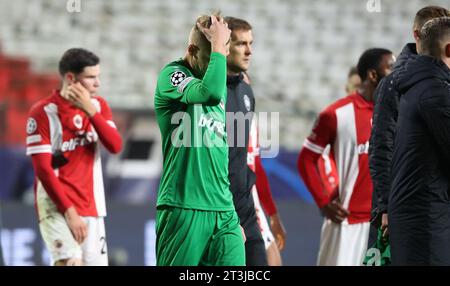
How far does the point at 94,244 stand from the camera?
290 inches

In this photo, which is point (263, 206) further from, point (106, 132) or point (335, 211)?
point (106, 132)

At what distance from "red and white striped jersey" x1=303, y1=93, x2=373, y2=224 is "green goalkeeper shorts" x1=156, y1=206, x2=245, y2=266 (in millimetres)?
2428

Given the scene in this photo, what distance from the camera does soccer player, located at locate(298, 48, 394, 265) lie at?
7543 mm

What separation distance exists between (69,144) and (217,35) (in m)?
2.54

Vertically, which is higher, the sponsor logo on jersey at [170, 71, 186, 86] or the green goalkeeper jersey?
the sponsor logo on jersey at [170, 71, 186, 86]

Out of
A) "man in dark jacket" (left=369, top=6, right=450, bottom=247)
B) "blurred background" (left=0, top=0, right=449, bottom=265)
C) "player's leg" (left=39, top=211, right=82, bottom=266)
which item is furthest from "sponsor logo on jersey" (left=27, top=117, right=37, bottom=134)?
"blurred background" (left=0, top=0, right=449, bottom=265)

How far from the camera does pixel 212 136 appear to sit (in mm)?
5297

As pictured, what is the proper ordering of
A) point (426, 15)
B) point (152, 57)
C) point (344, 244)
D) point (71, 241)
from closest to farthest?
point (426, 15) → point (71, 241) → point (344, 244) → point (152, 57)

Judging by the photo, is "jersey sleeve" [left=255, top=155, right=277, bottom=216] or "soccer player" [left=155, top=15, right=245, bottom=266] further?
"jersey sleeve" [left=255, top=155, right=277, bottom=216]

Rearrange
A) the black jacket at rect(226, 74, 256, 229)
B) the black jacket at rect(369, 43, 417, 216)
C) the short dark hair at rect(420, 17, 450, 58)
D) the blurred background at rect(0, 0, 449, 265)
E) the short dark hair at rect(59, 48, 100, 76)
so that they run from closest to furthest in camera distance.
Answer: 1. the short dark hair at rect(420, 17, 450, 58)
2. the black jacket at rect(369, 43, 417, 216)
3. the black jacket at rect(226, 74, 256, 229)
4. the short dark hair at rect(59, 48, 100, 76)
5. the blurred background at rect(0, 0, 449, 265)

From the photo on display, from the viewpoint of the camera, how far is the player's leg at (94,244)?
7332 mm

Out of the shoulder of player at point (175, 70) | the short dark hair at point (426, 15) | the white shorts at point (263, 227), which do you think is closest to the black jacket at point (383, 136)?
the short dark hair at point (426, 15)

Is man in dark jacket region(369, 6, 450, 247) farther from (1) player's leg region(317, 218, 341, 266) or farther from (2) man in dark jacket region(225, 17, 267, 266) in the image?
(1) player's leg region(317, 218, 341, 266)

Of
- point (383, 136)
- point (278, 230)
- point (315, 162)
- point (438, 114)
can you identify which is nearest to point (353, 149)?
point (315, 162)
